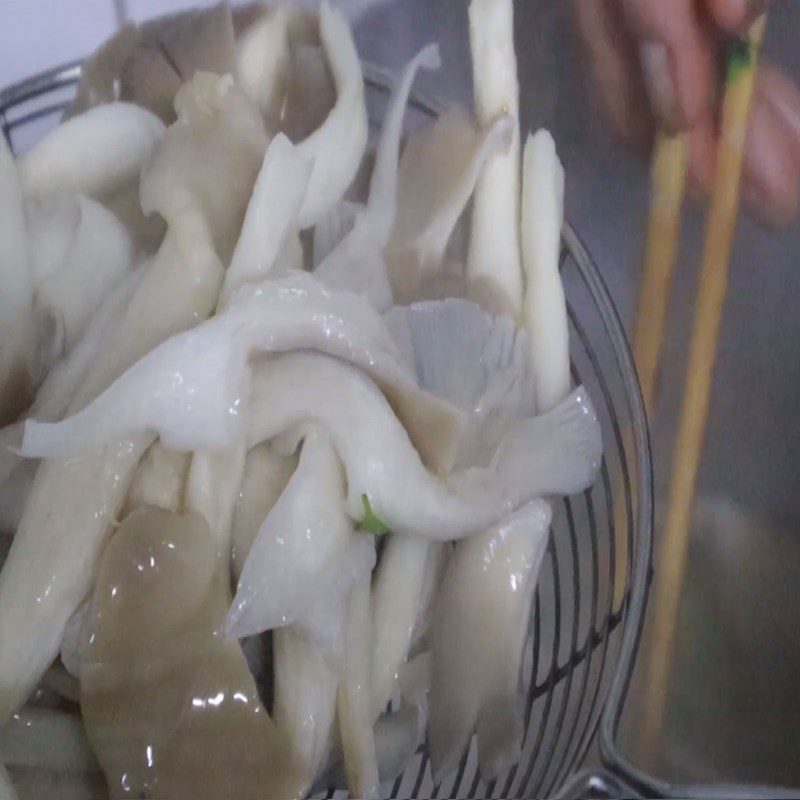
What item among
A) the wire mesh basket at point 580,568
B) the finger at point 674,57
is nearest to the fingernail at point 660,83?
the finger at point 674,57

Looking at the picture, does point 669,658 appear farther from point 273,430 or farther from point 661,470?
point 273,430

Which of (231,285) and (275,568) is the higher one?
(231,285)

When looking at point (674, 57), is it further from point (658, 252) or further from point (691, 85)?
point (658, 252)

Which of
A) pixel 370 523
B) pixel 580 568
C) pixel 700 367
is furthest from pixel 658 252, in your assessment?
pixel 370 523

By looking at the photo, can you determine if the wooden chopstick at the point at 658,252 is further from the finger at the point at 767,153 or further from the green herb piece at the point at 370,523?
the green herb piece at the point at 370,523

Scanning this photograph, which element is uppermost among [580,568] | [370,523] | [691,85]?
[691,85]

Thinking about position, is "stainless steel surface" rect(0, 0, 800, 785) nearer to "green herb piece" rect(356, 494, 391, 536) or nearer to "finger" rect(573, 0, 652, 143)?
"finger" rect(573, 0, 652, 143)

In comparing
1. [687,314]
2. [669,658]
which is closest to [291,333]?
[687,314]

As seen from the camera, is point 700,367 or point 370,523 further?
point 700,367
